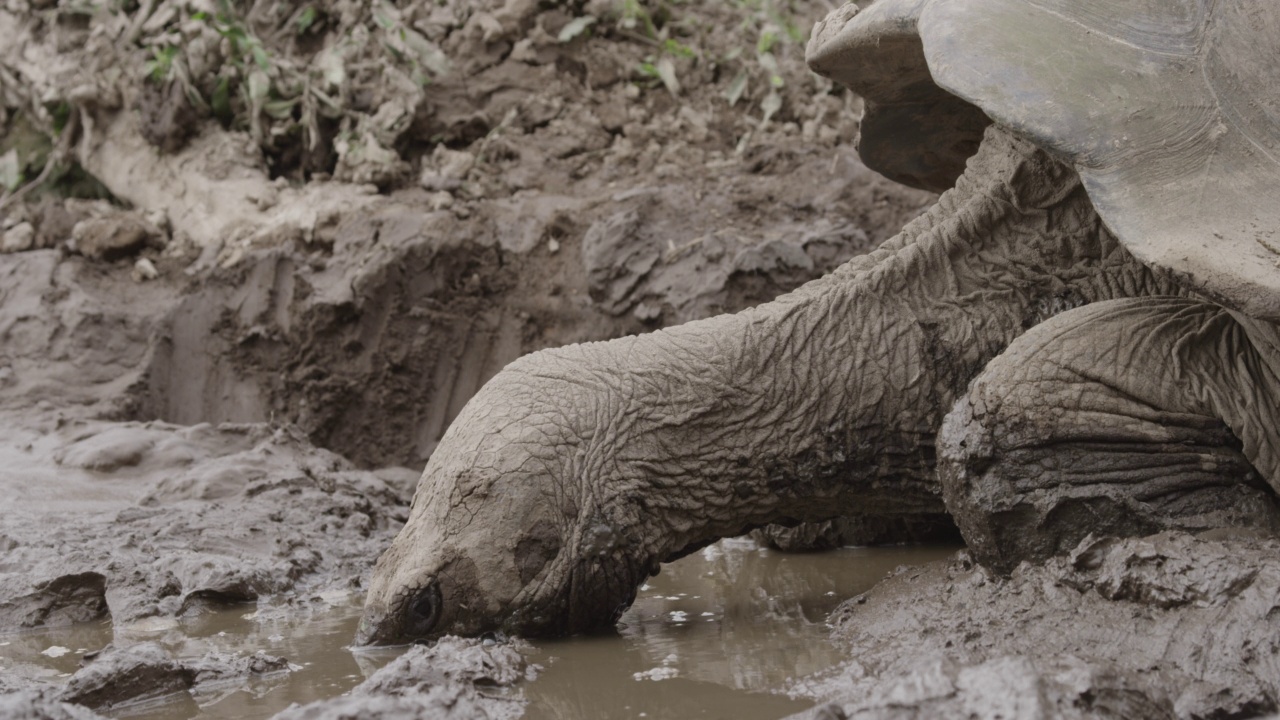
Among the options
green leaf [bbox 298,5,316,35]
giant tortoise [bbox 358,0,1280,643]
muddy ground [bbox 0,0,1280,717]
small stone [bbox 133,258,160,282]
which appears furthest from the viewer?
green leaf [bbox 298,5,316,35]

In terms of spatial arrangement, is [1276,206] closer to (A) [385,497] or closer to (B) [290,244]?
(A) [385,497]

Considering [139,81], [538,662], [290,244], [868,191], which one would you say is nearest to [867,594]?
[538,662]

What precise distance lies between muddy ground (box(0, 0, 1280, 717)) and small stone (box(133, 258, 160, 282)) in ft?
0.06

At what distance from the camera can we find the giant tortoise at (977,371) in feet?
8.80

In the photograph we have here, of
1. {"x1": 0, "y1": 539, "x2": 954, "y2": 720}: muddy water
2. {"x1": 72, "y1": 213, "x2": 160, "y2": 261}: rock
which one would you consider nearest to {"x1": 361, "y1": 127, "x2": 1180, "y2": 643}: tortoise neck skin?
{"x1": 0, "y1": 539, "x2": 954, "y2": 720}: muddy water

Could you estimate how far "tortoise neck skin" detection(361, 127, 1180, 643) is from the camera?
326 cm

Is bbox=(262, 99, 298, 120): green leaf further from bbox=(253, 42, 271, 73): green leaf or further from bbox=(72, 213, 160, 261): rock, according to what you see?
bbox=(72, 213, 160, 261): rock

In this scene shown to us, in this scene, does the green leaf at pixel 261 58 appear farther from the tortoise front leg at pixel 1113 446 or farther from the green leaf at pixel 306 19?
the tortoise front leg at pixel 1113 446

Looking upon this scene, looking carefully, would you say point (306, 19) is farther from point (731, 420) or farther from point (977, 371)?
point (977, 371)

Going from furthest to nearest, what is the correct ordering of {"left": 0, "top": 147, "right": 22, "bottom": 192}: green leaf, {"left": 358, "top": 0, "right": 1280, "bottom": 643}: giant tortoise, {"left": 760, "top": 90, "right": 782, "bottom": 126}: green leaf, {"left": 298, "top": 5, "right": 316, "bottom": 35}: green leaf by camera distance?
{"left": 0, "top": 147, "right": 22, "bottom": 192}: green leaf
{"left": 298, "top": 5, "right": 316, "bottom": 35}: green leaf
{"left": 760, "top": 90, "right": 782, "bottom": 126}: green leaf
{"left": 358, "top": 0, "right": 1280, "bottom": 643}: giant tortoise

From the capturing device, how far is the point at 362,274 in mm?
5621

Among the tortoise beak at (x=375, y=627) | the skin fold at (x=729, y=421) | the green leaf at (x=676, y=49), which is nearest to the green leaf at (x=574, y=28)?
the green leaf at (x=676, y=49)

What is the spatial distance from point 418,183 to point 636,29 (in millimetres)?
1443

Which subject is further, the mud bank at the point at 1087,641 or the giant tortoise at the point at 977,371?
the giant tortoise at the point at 977,371
